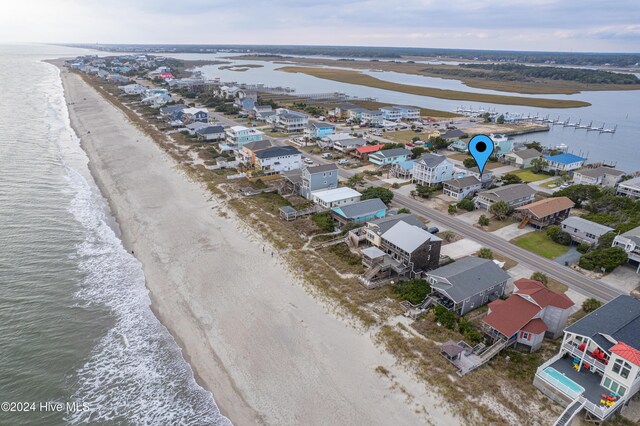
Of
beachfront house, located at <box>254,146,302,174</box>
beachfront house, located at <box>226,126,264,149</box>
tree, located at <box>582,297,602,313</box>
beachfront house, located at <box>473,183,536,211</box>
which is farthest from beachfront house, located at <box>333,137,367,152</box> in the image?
tree, located at <box>582,297,602,313</box>

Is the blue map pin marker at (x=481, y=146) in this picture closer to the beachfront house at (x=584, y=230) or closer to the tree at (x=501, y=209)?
the tree at (x=501, y=209)

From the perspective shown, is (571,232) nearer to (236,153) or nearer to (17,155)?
(236,153)

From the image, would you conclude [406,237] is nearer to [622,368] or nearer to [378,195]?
[378,195]

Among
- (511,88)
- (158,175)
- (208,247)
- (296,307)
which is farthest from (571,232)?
(511,88)

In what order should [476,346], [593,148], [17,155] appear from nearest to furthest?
[476,346]
[17,155]
[593,148]

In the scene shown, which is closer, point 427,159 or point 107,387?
point 107,387

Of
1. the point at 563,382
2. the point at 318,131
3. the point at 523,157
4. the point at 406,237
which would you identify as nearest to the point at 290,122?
the point at 318,131
